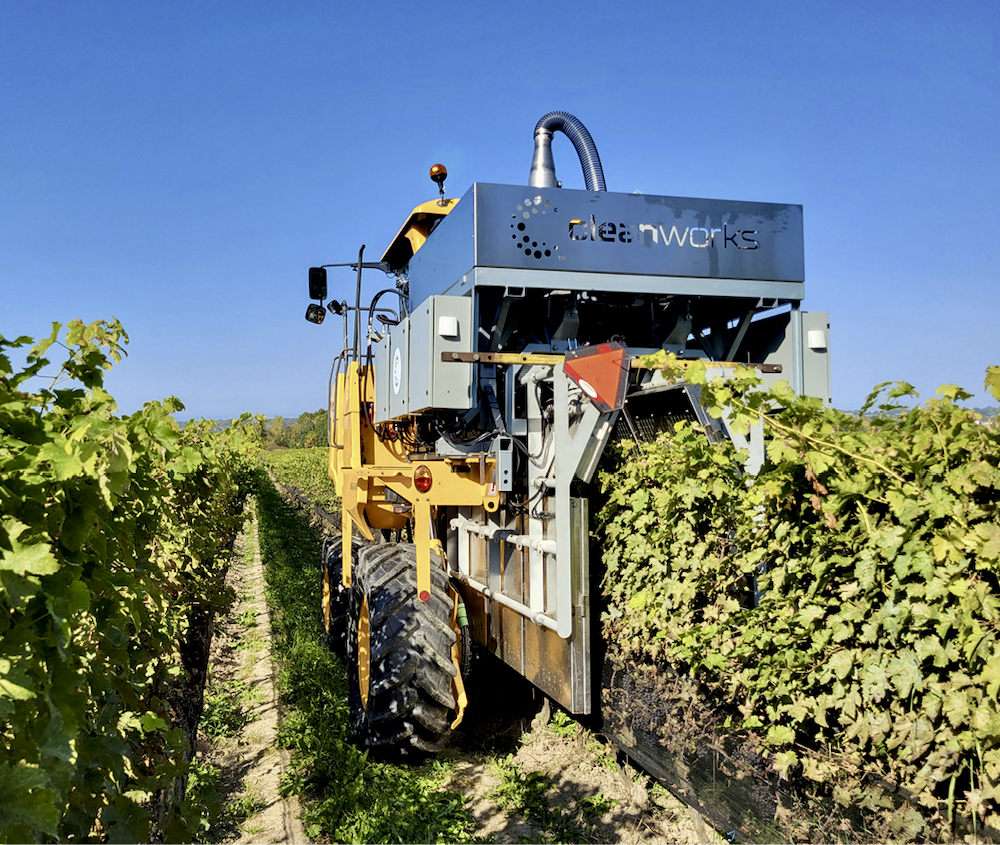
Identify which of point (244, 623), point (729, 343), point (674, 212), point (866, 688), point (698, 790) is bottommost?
point (244, 623)

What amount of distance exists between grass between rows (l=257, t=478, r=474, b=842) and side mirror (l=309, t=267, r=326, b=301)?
3.00 meters

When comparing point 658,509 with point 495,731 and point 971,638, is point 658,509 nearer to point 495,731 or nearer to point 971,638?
point 971,638

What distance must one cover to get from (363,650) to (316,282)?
3.07 m

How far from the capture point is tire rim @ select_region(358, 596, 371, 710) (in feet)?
15.9

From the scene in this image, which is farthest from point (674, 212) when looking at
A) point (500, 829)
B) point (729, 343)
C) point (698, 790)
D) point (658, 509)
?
point (500, 829)

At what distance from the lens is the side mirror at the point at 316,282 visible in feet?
21.6

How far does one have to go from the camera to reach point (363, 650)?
16.4 ft

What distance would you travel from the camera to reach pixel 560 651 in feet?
12.7

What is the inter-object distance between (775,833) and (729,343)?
3.19 metres

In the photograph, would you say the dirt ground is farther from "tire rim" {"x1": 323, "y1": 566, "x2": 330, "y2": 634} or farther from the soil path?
"tire rim" {"x1": 323, "y1": 566, "x2": 330, "y2": 634}

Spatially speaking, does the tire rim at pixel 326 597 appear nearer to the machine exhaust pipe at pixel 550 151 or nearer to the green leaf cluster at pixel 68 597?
the machine exhaust pipe at pixel 550 151

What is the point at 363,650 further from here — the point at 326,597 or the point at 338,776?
the point at 326,597

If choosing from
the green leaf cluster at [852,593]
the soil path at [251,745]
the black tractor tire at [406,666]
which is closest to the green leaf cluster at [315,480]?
the soil path at [251,745]

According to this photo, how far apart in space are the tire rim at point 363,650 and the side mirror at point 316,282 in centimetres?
268
